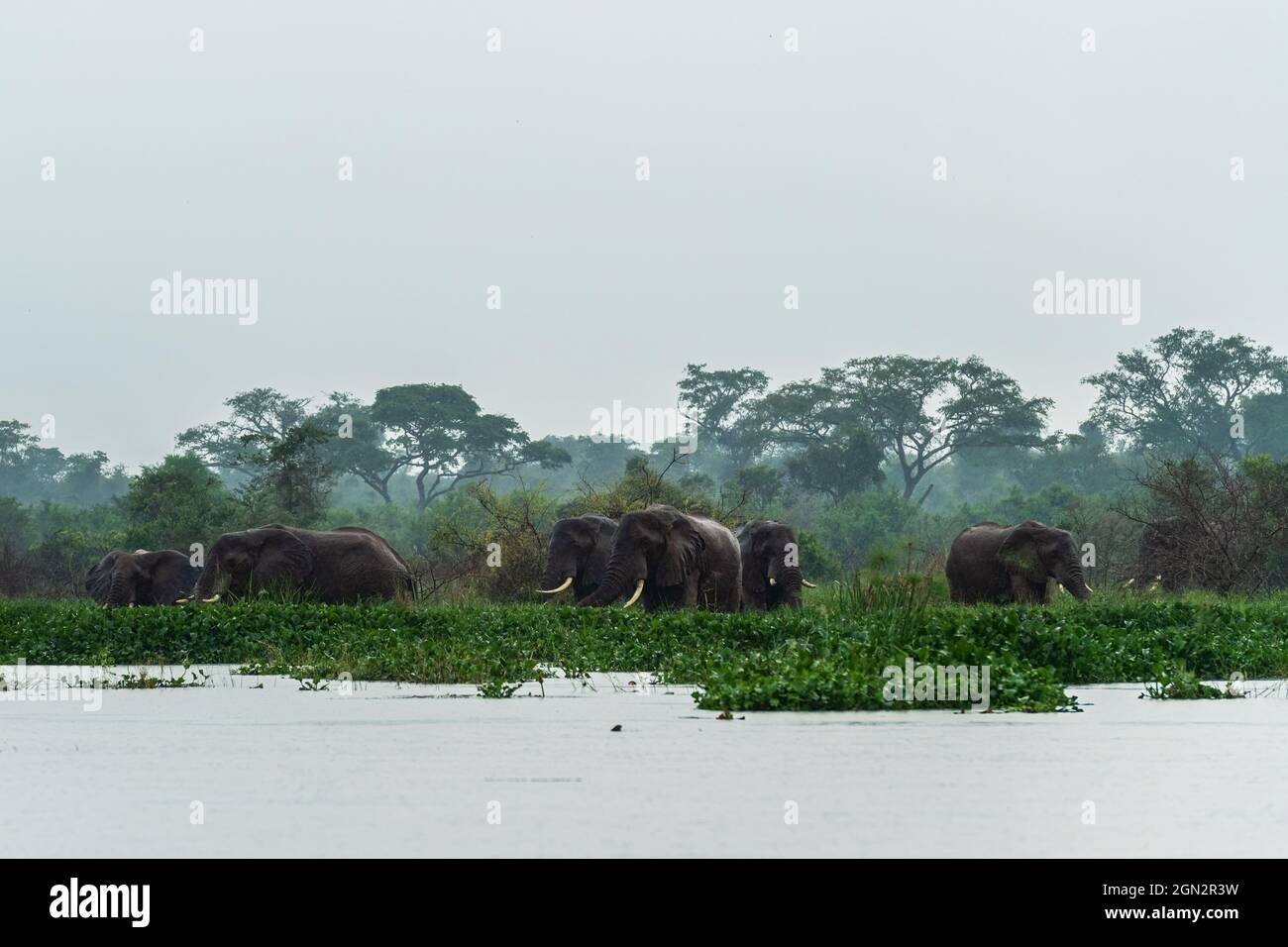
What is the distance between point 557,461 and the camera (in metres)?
55.0

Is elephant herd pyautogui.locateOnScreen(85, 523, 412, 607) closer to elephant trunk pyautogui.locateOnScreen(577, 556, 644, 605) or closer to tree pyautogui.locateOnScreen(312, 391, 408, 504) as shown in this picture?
elephant trunk pyautogui.locateOnScreen(577, 556, 644, 605)

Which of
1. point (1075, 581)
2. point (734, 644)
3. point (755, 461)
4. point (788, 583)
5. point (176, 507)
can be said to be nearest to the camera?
point (734, 644)

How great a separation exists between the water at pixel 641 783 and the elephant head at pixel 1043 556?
13632 mm

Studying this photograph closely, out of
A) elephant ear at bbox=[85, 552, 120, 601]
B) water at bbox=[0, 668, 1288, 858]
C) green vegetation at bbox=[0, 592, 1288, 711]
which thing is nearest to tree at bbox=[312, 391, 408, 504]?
elephant ear at bbox=[85, 552, 120, 601]

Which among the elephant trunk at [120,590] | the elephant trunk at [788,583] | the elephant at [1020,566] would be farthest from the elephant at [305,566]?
the elephant at [1020,566]

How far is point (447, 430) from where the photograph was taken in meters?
54.2

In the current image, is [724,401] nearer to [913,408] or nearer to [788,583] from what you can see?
[913,408]

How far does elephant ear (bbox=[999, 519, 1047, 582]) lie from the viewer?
23969 millimetres

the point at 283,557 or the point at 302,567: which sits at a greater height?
the point at 283,557

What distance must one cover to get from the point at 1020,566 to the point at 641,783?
18003mm

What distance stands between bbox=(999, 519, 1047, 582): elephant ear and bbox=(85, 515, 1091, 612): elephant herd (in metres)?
0.01

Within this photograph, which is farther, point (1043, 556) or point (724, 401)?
point (724, 401)

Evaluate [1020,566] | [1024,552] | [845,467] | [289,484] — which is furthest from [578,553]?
[845,467]
